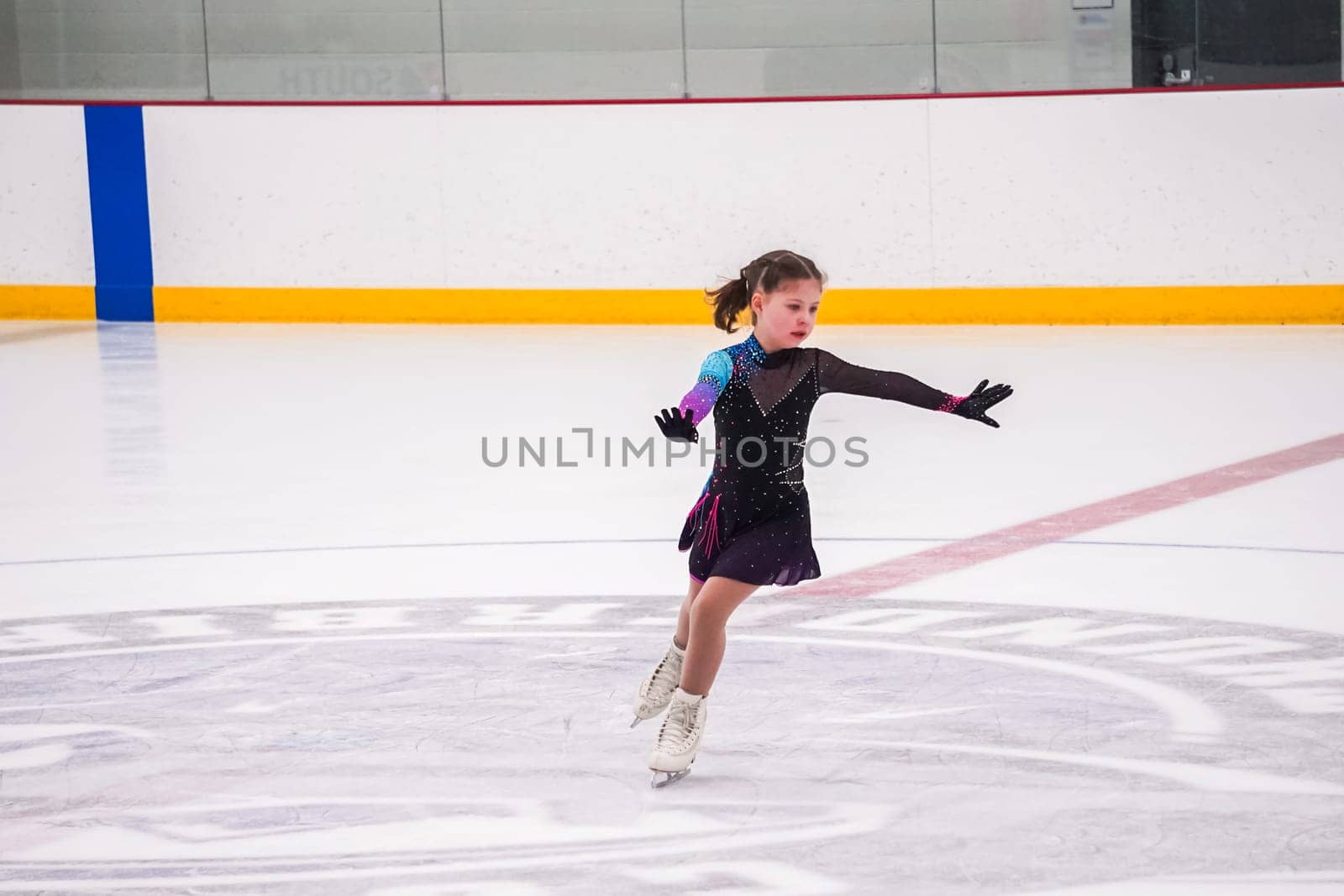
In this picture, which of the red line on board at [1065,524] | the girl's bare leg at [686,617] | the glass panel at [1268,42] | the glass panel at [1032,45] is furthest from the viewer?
the glass panel at [1032,45]

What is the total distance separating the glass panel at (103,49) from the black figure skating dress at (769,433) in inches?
414

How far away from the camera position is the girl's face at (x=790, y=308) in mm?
3391

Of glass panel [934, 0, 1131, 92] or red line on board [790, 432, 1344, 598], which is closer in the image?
red line on board [790, 432, 1344, 598]

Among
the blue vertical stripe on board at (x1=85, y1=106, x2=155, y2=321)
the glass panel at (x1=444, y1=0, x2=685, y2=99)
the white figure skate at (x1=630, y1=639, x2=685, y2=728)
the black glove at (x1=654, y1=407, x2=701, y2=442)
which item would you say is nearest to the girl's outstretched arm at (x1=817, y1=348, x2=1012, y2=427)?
the black glove at (x1=654, y1=407, x2=701, y2=442)

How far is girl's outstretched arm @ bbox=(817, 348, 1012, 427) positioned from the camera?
11.3ft

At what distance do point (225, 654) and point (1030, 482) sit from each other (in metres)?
3.35

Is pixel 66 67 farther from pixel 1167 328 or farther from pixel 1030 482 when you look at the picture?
pixel 1030 482

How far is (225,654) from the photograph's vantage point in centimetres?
436

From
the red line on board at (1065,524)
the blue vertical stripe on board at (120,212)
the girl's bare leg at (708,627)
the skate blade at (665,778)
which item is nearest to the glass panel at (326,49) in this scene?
the blue vertical stripe on board at (120,212)

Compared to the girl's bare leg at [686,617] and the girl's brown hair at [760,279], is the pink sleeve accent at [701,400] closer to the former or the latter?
the girl's brown hair at [760,279]

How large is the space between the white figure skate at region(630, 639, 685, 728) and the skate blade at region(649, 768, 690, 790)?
0.29 m

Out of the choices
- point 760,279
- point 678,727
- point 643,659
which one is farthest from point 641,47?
point 678,727

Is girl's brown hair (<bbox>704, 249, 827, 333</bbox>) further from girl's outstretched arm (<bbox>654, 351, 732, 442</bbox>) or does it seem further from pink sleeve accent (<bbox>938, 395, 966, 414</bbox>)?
pink sleeve accent (<bbox>938, 395, 966, 414</bbox>)

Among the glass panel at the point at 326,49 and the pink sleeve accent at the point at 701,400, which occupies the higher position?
the glass panel at the point at 326,49
